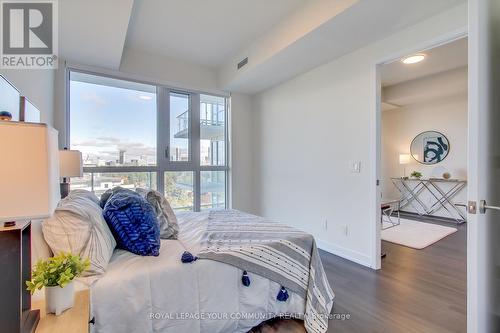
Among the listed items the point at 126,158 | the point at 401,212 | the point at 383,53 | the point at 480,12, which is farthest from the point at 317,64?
the point at 401,212

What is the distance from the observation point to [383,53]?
2.62 metres

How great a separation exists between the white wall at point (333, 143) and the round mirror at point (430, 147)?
11.4 ft

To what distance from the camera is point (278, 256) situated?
1.75m

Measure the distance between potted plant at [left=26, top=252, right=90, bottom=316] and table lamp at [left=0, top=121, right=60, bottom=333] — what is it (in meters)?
0.10

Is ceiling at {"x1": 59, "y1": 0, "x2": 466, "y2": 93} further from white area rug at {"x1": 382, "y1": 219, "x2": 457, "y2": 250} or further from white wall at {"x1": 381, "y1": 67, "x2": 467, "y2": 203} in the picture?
white area rug at {"x1": 382, "y1": 219, "x2": 457, "y2": 250}

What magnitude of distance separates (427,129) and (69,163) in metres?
6.32

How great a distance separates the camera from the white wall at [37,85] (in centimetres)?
158

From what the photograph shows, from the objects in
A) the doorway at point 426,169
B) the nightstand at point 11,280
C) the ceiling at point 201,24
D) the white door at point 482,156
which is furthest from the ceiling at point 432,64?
the nightstand at point 11,280

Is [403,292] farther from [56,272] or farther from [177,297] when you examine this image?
[56,272]

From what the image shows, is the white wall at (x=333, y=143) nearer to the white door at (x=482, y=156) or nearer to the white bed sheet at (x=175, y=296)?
the white door at (x=482, y=156)

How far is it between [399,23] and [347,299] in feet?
8.32

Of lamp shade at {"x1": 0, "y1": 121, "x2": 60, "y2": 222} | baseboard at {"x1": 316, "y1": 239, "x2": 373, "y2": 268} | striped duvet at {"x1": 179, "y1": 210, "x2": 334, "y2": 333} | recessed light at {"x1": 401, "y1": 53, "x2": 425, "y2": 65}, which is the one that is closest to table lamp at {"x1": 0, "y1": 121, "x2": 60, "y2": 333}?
lamp shade at {"x1": 0, "y1": 121, "x2": 60, "y2": 222}

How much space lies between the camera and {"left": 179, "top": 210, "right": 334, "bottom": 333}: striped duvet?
1.64 meters

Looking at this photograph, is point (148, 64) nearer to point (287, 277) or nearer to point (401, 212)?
point (287, 277)
